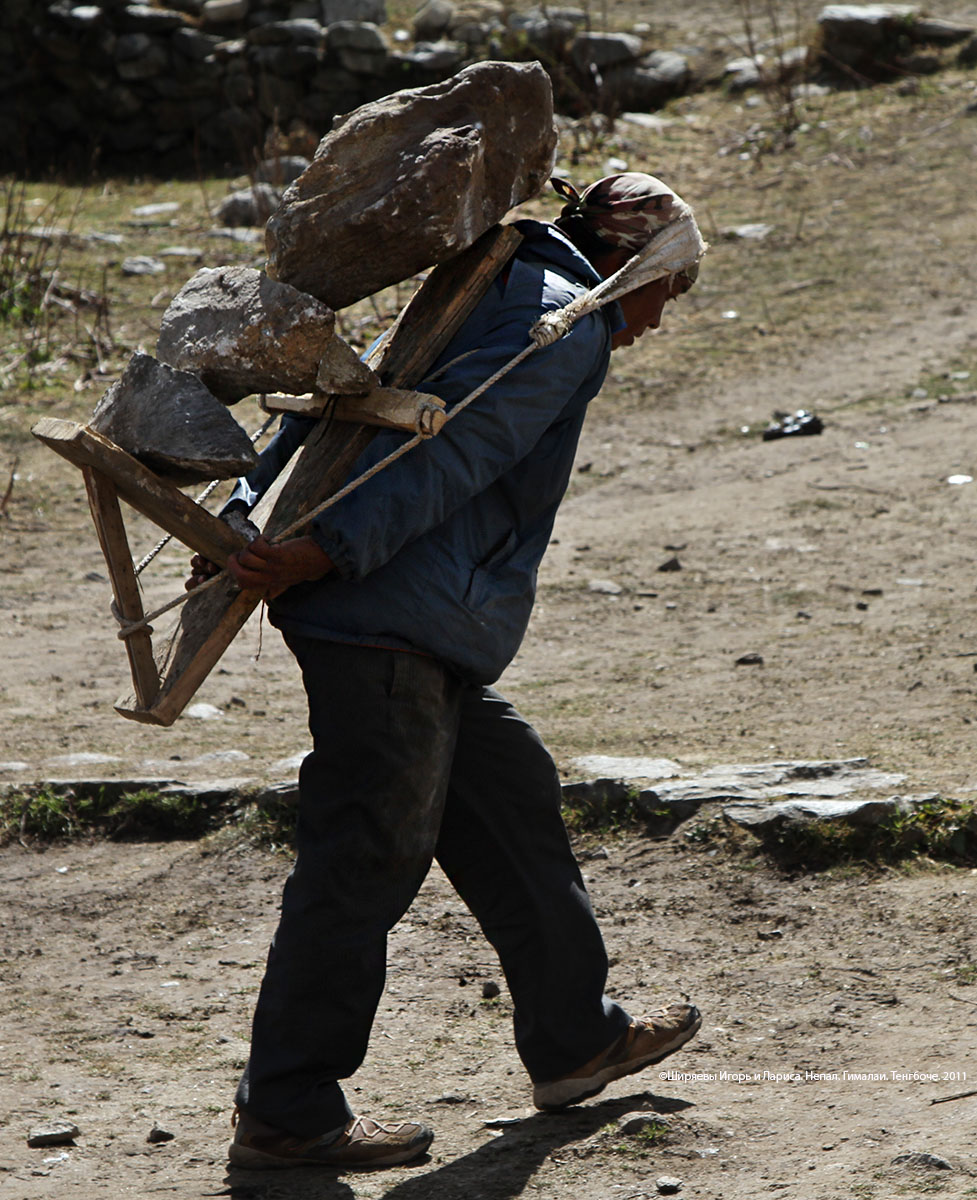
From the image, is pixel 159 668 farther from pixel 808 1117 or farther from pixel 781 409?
pixel 781 409

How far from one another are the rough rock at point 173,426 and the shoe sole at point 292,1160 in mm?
1107

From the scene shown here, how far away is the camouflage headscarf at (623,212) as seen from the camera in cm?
241

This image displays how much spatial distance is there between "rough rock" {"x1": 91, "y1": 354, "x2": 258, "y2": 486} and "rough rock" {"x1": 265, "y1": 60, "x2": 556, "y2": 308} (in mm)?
289

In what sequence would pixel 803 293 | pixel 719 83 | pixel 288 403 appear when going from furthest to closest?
pixel 719 83
pixel 803 293
pixel 288 403

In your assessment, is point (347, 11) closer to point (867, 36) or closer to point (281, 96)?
point (281, 96)

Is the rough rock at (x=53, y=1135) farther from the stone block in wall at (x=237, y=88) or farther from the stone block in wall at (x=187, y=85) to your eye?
the stone block in wall at (x=187, y=85)

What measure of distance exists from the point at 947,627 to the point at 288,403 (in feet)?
9.76

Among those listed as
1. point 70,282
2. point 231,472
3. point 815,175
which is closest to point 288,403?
point 231,472

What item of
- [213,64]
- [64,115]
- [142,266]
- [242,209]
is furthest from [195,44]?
[142,266]

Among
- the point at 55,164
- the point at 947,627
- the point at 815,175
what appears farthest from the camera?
the point at 55,164

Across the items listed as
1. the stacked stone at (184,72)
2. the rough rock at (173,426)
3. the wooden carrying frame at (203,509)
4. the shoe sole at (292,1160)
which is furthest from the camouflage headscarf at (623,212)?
the stacked stone at (184,72)

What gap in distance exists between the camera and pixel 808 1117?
2389 mm

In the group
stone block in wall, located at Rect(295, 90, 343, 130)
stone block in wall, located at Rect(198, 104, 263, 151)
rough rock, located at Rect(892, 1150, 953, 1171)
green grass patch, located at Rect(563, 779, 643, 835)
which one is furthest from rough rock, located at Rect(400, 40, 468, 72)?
rough rock, located at Rect(892, 1150, 953, 1171)

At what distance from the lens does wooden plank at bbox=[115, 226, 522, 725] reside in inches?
86.2
